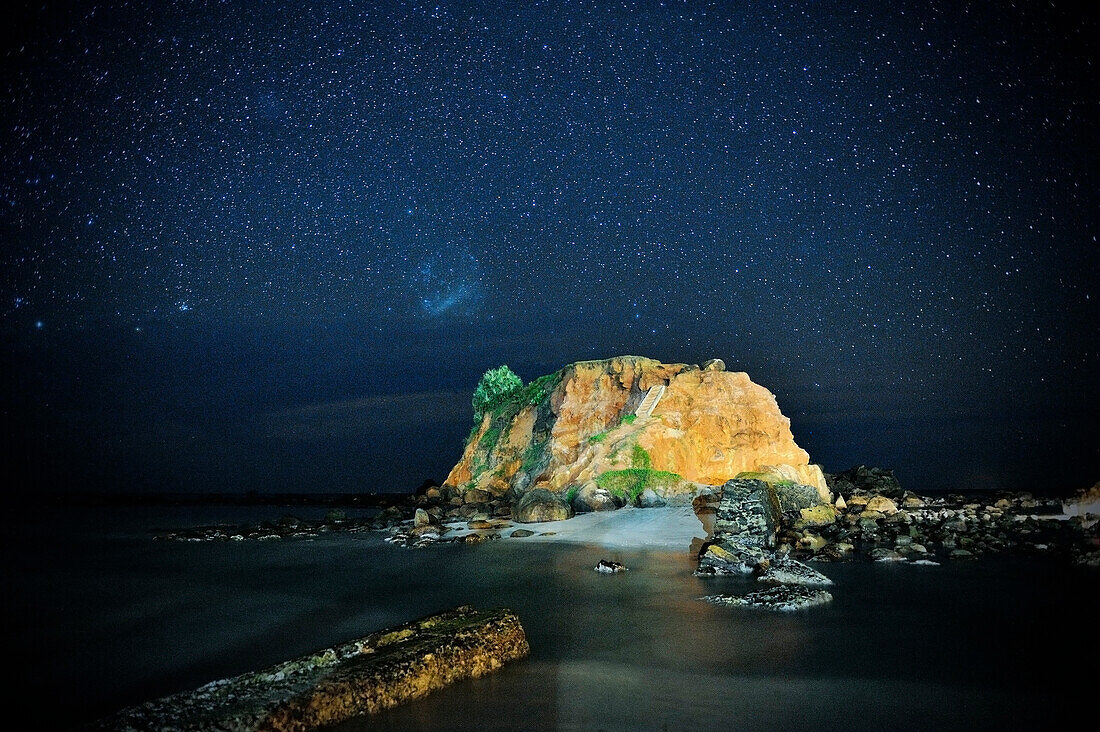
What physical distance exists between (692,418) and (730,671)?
34.0 m

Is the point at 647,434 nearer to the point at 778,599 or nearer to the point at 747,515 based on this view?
the point at 747,515

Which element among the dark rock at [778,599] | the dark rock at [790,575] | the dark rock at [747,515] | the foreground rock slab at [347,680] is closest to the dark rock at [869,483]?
the dark rock at [747,515]

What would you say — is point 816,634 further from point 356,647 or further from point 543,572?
point 543,572

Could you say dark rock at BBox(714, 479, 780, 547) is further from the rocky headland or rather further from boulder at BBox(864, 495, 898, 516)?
boulder at BBox(864, 495, 898, 516)

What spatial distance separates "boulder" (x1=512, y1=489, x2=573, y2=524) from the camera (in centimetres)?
2845

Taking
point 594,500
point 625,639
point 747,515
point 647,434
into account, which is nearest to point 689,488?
point 647,434

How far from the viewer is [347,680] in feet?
19.3

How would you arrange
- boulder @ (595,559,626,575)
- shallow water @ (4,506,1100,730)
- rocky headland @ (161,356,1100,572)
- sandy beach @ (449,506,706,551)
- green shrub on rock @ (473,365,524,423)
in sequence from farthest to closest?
green shrub on rock @ (473,365,524,423)
sandy beach @ (449,506,706,551)
rocky headland @ (161,356,1100,572)
boulder @ (595,559,626,575)
shallow water @ (4,506,1100,730)

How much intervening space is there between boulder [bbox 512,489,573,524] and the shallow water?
10.4 metres

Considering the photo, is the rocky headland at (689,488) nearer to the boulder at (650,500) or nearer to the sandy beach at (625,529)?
the boulder at (650,500)

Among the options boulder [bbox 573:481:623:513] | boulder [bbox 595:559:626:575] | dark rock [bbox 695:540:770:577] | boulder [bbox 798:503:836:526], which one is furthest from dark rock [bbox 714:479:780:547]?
boulder [bbox 573:481:623:513]

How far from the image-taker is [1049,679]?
23.6ft

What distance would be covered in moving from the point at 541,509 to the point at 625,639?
20.1 meters

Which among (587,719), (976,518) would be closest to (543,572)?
(587,719)
